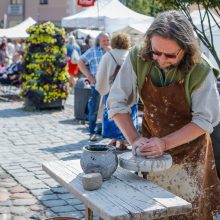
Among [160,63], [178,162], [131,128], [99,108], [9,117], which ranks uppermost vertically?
[160,63]

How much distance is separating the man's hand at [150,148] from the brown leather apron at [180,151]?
27cm

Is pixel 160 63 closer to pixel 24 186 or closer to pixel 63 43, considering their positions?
pixel 24 186

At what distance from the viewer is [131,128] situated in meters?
2.83

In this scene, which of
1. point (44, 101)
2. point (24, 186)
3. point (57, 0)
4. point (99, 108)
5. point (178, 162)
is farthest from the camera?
point (57, 0)

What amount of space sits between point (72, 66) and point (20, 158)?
366 inches

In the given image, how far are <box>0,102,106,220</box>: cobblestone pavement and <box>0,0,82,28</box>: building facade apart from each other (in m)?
41.3

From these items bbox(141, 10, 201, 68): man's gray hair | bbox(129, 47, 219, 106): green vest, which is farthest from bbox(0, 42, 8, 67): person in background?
bbox(141, 10, 201, 68): man's gray hair

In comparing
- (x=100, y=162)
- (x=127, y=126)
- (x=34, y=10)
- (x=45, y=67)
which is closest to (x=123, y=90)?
(x=127, y=126)

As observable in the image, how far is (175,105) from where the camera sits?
2.80 meters

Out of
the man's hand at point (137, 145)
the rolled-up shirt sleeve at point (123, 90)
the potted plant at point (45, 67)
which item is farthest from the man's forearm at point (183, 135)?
the potted plant at point (45, 67)

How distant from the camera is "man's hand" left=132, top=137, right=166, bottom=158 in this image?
2.56 meters

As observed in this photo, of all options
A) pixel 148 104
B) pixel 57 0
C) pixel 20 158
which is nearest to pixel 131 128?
pixel 148 104

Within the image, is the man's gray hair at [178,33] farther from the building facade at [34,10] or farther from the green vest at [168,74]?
the building facade at [34,10]

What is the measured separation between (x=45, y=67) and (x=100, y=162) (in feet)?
27.5
